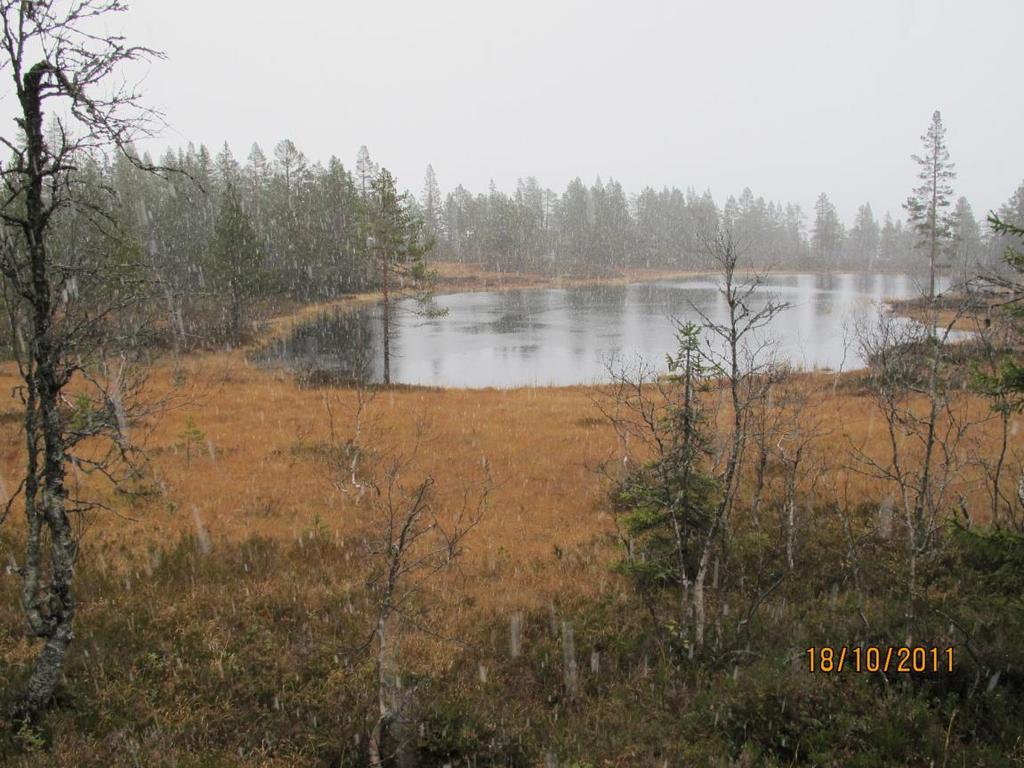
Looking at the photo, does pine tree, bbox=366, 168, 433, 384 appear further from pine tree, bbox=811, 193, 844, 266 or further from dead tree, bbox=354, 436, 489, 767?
pine tree, bbox=811, 193, 844, 266

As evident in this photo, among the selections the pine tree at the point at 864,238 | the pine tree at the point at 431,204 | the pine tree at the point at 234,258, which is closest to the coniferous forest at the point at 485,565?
the pine tree at the point at 234,258

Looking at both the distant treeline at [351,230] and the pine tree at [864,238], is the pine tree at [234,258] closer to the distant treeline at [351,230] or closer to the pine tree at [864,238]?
the distant treeline at [351,230]

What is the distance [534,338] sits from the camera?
47.3 meters

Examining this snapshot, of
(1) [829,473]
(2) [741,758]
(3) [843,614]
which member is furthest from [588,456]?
(2) [741,758]

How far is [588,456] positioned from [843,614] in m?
8.65

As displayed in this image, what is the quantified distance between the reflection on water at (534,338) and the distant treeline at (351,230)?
651 centimetres

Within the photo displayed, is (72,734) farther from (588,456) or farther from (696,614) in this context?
(588,456)

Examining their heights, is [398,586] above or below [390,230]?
below

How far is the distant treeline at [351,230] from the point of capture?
1553 inches

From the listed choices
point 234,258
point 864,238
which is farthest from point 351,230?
point 864,238

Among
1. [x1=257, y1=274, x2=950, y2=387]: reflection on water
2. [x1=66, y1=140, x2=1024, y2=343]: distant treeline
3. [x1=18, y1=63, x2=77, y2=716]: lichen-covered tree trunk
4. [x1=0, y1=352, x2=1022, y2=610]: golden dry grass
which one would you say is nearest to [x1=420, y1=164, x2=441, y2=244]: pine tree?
[x1=66, y1=140, x2=1024, y2=343]: distant treeline

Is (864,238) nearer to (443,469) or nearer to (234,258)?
(234,258)

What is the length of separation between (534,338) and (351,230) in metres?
34.0
